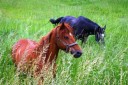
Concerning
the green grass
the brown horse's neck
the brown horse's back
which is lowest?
the green grass

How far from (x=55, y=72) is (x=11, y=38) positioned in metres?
2.85

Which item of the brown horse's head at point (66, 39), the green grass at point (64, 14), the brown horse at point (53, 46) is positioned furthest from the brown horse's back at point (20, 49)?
the brown horse's head at point (66, 39)

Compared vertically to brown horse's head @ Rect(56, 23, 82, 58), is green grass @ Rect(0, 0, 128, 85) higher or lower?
lower

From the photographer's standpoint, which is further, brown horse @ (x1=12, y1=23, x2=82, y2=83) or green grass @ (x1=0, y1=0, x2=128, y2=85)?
green grass @ (x1=0, y1=0, x2=128, y2=85)

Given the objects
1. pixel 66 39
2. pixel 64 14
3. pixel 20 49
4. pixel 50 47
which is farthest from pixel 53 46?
pixel 64 14

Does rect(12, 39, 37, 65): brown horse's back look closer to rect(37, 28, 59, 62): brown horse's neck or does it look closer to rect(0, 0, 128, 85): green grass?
rect(0, 0, 128, 85): green grass

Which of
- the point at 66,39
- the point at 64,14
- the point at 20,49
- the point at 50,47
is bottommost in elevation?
the point at 64,14

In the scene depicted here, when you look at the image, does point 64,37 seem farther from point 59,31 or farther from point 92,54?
point 92,54

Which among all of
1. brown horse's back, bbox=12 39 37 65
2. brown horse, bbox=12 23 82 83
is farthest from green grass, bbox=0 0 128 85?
brown horse, bbox=12 23 82 83

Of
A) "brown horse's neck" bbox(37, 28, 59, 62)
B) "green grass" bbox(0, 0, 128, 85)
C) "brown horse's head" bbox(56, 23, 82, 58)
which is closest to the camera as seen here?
"brown horse's head" bbox(56, 23, 82, 58)

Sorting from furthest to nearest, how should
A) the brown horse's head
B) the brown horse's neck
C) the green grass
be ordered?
the green grass, the brown horse's neck, the brown horse's head

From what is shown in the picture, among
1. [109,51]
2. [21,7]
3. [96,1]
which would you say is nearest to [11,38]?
[109,51]

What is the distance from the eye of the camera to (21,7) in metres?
22.8

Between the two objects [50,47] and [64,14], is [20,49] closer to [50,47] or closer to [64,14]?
[50,47]
